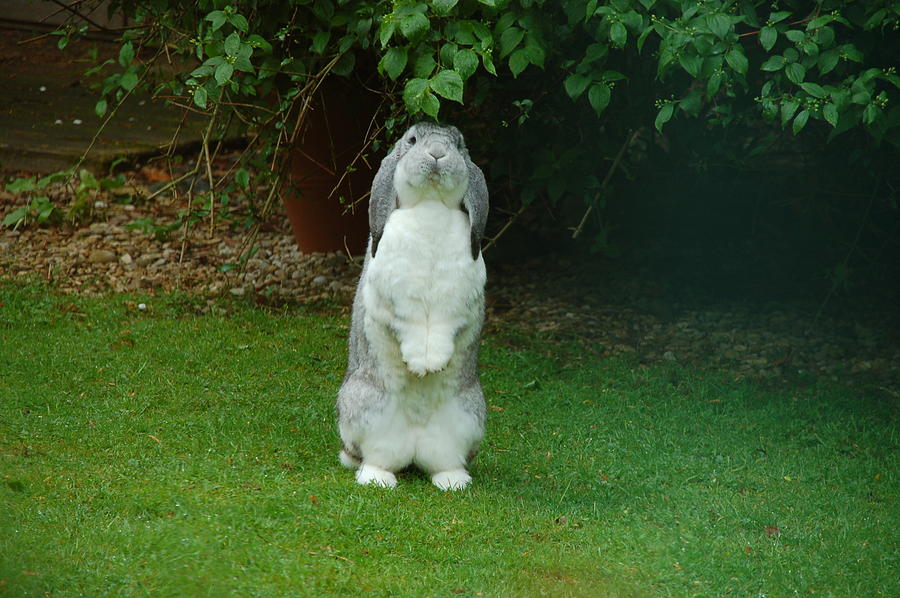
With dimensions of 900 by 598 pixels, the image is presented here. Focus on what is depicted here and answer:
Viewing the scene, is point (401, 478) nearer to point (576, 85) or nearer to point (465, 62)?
point (465, 62)

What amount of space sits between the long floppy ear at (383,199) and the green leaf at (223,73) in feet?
4.46

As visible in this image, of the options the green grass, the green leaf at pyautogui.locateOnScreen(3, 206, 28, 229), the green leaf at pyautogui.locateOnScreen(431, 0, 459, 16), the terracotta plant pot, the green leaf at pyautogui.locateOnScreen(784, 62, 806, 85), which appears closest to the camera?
the green grass

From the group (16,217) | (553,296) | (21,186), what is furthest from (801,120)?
(21,186)

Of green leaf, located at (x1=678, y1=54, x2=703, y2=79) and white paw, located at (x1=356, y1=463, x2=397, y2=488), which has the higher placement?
green leaf, located at (x1=678, y1=54, x2=703, y2=79)

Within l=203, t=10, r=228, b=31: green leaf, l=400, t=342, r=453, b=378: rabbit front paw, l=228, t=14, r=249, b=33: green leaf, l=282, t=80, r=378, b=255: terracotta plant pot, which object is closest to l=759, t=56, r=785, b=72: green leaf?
l=400, t=342, r=453, b=378: rabbit front paw

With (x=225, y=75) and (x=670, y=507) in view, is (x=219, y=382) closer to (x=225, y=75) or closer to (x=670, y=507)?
(x=225, y=75)

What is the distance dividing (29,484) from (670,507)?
3050 mm

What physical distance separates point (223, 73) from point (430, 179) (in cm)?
179

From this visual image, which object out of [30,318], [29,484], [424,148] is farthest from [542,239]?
[29,484]

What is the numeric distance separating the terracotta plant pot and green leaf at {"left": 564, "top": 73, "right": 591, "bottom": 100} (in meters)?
2.51

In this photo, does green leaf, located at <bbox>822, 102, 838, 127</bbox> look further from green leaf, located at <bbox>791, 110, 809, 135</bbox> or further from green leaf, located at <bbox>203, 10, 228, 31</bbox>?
green leaf, located at <bbox>203, 10, 228, 31</bbox>

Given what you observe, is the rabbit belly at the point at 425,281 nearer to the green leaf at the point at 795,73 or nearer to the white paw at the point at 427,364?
the white paw at the point at 427,364

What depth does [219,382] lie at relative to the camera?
6.84 metres

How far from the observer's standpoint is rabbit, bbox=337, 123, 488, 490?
16.1 feet
